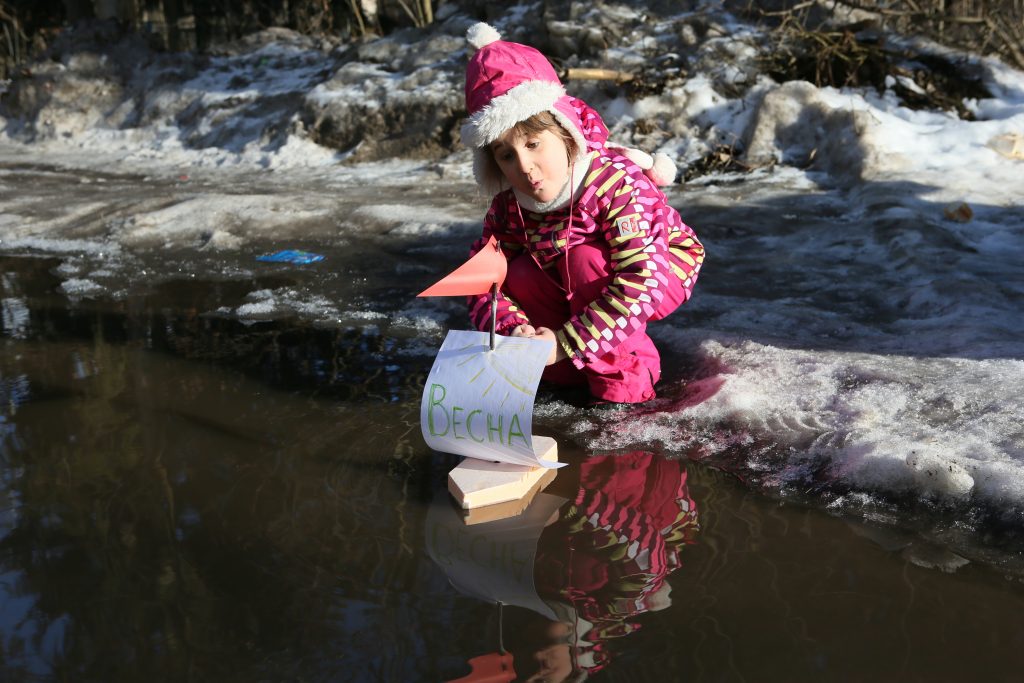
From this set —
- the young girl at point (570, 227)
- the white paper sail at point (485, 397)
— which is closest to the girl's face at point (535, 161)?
the young girl at point (570, 227)

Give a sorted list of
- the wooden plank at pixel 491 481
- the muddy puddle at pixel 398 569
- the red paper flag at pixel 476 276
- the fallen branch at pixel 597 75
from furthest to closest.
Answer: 1. the fallen branch at pixel 597 75
2. the red paper flag at pixel 476 276
3. the wooden plank at pixel 491 481
4. the muddy puddle at pixel 398 569

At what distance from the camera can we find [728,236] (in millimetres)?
5328

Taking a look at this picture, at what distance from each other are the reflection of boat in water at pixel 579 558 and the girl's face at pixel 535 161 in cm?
79

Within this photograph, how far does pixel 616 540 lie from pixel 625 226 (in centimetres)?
98

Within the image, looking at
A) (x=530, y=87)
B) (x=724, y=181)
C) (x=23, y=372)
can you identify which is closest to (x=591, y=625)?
(x=530, y=87)

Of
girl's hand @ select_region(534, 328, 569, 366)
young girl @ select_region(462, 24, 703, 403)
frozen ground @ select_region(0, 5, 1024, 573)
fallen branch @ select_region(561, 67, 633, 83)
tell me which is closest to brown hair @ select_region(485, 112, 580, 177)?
young girl @ select_region(462, 24, 703, 403)

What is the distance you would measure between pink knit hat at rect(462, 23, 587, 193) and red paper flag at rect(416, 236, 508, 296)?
32cm

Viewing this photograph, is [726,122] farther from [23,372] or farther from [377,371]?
[23,372]

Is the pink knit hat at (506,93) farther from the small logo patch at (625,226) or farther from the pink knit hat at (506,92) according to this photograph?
the small logo patch at (625,226)

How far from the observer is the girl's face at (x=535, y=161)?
8.80ft

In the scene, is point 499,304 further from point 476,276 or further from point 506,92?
point 506,92

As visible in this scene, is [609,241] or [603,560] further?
[609,241]

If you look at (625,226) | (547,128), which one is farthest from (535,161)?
(625,226)

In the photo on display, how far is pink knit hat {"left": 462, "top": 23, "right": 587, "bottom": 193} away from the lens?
2607mm
